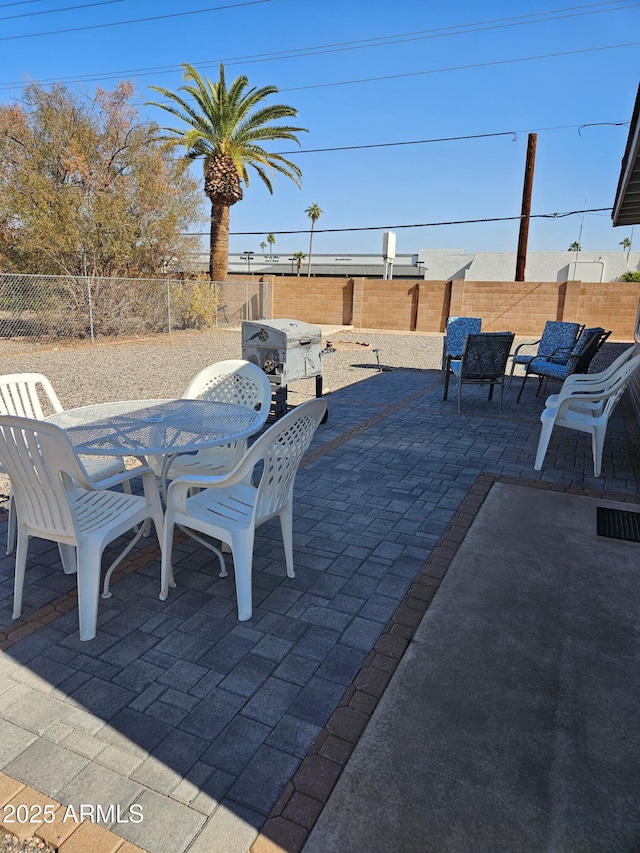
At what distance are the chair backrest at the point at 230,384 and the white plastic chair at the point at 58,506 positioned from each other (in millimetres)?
1439

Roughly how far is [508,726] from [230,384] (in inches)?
115

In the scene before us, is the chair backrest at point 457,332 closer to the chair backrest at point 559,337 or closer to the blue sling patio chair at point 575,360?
the chair backrest at point 559,337

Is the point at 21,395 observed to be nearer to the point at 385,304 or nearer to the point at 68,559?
the point at 68,559

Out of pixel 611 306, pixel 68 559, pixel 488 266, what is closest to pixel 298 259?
pixel 488 266

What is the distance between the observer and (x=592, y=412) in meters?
5.08

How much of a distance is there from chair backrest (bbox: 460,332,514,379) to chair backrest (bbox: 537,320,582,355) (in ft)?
6.36

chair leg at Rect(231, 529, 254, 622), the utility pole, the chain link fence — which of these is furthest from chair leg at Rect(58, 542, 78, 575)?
the utility pole

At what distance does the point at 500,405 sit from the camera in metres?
7.24

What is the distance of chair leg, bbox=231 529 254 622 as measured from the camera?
2.54m

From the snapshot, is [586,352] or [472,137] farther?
[472,137]

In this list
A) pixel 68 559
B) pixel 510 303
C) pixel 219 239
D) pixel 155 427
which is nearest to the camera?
pixel 68 559

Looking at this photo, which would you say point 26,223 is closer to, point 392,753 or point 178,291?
point 178,291

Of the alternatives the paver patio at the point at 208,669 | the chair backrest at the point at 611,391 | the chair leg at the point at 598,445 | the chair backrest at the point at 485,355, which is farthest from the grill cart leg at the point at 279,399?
the chair leg at the point at 598,445

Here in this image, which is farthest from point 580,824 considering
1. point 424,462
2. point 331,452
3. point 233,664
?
point 331,452
